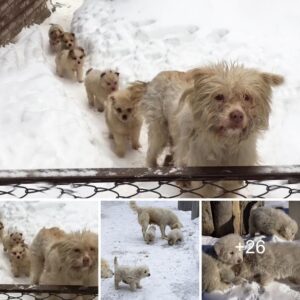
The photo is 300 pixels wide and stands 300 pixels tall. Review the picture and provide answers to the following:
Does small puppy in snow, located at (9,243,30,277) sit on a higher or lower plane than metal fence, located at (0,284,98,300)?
higher

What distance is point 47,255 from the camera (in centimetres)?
254

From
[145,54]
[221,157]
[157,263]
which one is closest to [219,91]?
[221,157]

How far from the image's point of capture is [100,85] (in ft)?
14.5

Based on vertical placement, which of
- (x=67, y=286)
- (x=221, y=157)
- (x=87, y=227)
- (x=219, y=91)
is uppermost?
(x=219, y=91)

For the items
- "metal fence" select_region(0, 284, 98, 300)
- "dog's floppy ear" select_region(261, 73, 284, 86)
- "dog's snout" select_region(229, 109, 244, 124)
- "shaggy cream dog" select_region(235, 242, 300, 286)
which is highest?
"dog's floppy ear" select_region(261, 73, 284, 86)

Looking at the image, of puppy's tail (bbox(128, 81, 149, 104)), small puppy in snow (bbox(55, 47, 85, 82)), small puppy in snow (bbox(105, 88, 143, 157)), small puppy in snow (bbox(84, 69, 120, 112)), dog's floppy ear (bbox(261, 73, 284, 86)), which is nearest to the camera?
dog's floppy ear (bbox(261, 73, 284, 86))

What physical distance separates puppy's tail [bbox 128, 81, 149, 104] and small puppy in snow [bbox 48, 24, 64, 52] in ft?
3.97

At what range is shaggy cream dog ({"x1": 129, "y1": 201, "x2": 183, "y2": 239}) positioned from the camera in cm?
227

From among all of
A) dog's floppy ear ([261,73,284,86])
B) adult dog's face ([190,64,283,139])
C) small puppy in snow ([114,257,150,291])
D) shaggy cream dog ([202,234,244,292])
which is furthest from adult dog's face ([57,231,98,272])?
dog's floppy ear ([261,73,284,86])

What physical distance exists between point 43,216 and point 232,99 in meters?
Result: 0.85

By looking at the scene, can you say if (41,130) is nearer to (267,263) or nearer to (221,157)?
(221,157)

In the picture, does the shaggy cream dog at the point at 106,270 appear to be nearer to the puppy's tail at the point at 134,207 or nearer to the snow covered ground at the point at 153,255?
the snow covered ground at the point at 153,255

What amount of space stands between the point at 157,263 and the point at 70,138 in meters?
1.68

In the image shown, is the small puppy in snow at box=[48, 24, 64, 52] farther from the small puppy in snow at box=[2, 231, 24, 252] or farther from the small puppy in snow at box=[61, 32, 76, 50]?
the small puppy in snow at box=[2, 231, 24, 252]
